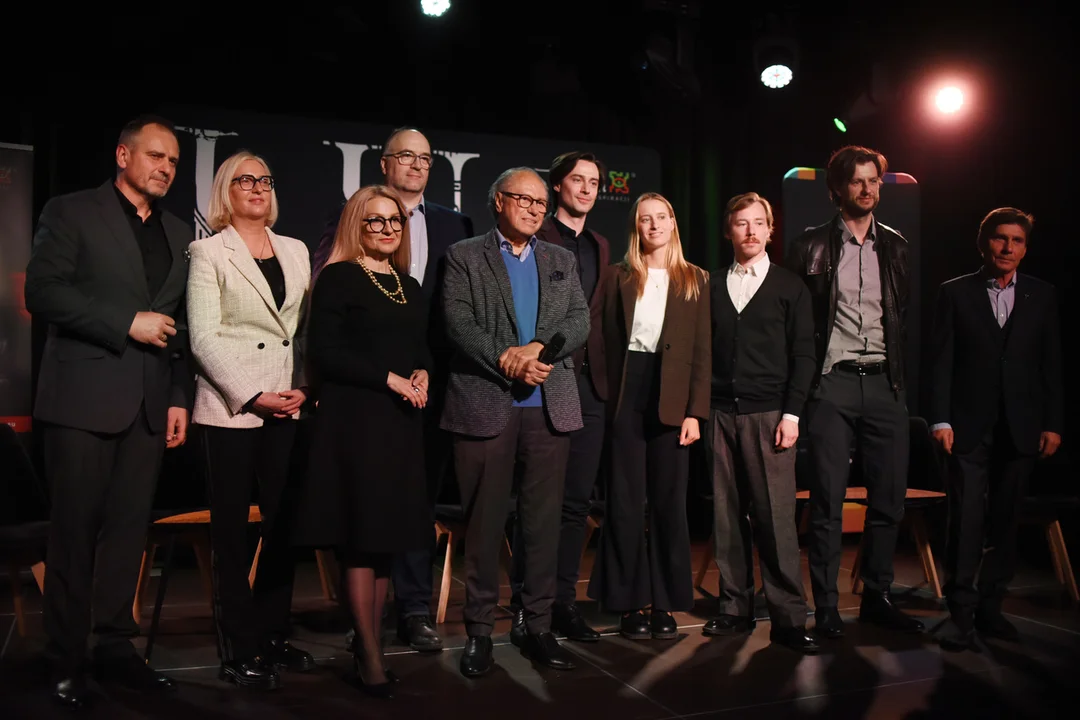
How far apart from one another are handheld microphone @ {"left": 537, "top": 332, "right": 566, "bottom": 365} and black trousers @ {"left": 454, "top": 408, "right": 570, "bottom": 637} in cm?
20

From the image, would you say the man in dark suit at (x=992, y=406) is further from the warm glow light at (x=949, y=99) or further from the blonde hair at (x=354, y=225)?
the warm glow light at (x=949, y=99)

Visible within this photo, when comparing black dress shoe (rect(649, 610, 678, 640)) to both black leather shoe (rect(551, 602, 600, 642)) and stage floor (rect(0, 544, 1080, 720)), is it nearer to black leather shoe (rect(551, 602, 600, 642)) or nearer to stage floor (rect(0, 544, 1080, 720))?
stage floor (rect(0, 544, 1080, 720))

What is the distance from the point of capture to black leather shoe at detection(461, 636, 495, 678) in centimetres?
304

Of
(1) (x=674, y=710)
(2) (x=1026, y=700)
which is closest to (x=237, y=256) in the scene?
(1) (x=674, y=710)

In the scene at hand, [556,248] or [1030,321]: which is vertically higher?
[556,248]

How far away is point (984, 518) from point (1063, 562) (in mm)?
1091

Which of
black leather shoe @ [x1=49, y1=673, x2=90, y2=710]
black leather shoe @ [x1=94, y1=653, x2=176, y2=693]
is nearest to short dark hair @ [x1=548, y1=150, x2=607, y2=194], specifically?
black leather shoe @ [x1=94, y1=653, x2=176, y2=693]

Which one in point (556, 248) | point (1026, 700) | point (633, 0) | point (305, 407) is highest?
point (633, 0)

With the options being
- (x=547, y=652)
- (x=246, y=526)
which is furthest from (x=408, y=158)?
(x=547, y=652)

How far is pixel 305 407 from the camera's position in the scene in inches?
123

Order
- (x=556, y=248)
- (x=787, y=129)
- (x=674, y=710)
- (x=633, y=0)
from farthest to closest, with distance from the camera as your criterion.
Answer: (x=787, y=129)
(x=633, y=0)
(x=556, y=248)
(x=674, y=710)

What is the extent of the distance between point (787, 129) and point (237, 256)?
193 inches

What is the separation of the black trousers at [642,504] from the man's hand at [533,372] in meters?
0.55

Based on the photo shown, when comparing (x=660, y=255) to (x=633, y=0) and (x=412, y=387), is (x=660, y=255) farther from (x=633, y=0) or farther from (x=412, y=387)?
(x=633, y=0)
